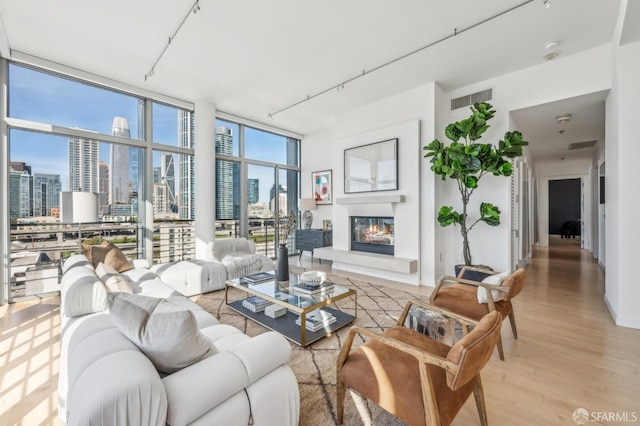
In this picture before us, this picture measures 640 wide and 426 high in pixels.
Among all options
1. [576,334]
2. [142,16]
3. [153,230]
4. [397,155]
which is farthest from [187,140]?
[576,334]

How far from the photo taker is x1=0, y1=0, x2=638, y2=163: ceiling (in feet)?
9.39

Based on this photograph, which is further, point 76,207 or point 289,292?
point 76,207

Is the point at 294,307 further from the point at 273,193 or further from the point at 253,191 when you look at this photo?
the point at 273,193

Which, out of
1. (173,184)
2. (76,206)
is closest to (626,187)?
(76,206)

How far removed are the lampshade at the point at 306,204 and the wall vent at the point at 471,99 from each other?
3.66 metres

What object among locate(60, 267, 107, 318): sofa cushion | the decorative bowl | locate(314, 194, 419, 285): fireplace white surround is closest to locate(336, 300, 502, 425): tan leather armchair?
the decorative bowl

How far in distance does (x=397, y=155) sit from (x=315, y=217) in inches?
121

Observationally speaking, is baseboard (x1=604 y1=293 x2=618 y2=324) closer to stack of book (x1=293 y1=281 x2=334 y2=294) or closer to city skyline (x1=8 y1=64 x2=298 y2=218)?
stack of book (x1=293 y1=281 x2=334 y2=294)

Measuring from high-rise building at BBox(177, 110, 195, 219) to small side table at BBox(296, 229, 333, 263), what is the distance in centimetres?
250

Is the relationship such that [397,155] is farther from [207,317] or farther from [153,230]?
[153,230]

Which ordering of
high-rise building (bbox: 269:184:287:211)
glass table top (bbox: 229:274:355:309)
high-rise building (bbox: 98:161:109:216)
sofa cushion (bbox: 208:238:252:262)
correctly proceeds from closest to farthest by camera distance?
glass table top (bbox: 229:274:355:309), high-rise building (bbox: 98:161:109:216), sofa cushion (bbox: 208:238:252:262), high-rise building (bbox: 269:184:287:211)

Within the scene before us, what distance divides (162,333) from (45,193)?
4341 millimetres

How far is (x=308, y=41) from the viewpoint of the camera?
341cm

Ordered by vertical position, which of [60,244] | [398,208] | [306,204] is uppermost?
[306,204]
